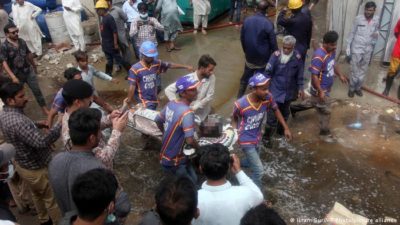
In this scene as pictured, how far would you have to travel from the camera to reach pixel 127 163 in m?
5.43

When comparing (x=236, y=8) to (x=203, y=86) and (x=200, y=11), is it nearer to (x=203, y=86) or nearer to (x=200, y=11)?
(x=200, y=11)

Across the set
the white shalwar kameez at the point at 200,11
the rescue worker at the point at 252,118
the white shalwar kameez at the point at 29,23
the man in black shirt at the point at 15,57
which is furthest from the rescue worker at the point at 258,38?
the white shalwar kameez at the point at 29,23

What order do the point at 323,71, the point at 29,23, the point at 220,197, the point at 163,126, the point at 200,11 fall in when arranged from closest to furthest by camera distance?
the point at 220,197 < the point at 163,126 < the point at 323,71 < the point at 29,23 < the point at 200,11

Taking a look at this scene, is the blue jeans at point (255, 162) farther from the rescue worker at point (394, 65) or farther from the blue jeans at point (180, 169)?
the rescue worker at point (394, 65)

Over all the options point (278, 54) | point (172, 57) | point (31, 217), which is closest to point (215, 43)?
point (172, 57)

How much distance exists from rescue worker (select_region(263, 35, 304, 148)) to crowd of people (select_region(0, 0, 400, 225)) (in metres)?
0.01

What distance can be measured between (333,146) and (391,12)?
3.03 m

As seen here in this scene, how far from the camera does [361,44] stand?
6.47 meters

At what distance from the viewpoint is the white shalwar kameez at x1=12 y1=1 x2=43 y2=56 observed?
8883 millimetres

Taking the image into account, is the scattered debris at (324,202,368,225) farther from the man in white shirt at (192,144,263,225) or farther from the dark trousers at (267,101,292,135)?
the dark trousers at (267,101,292,135)

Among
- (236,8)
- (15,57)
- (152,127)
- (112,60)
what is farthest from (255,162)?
(236,8)

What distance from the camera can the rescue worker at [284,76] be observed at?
5.22 metres

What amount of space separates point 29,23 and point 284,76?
6.64 m

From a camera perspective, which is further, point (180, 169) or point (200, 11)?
point (200, 11)
